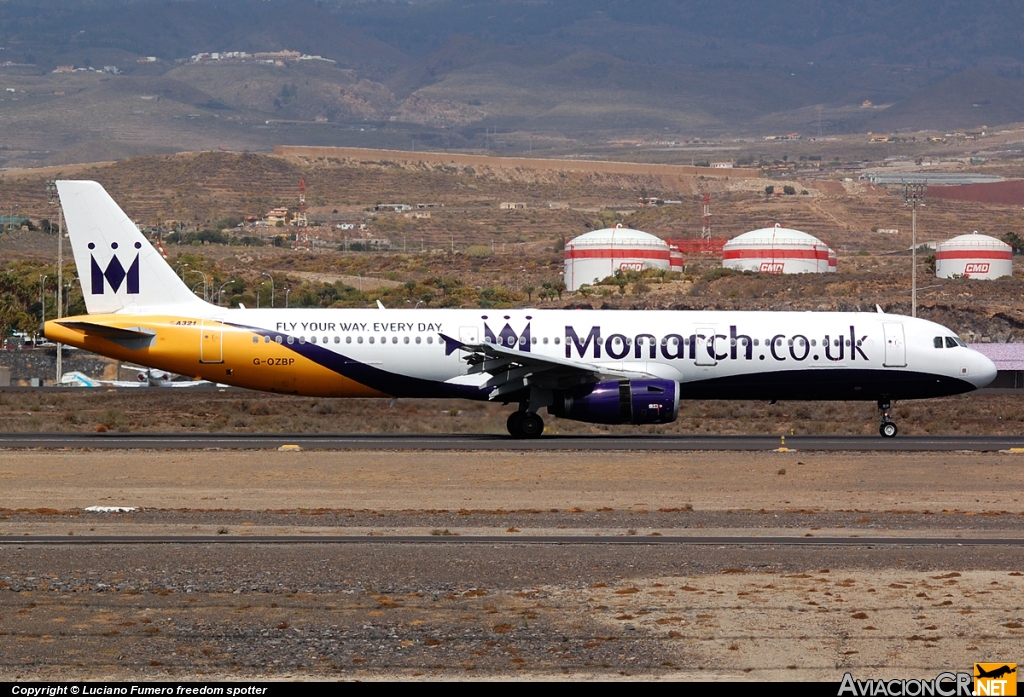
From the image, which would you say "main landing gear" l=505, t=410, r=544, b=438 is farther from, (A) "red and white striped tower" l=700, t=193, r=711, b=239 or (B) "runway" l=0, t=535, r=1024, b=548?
(A) "red and white striped tower" l=700, t=193, r=711, b=239

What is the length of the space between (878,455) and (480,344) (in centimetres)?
1002

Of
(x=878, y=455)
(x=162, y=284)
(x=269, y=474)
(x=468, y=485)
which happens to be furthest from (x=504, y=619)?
(x=162, y=284)

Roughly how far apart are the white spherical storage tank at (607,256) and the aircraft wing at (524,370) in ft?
252

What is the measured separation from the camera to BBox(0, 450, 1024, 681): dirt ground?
13.2m

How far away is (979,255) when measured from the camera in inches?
4528

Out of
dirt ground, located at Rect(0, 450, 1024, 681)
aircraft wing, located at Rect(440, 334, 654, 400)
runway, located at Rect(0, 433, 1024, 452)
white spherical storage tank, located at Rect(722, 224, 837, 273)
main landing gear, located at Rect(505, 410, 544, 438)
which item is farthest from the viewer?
white spherical storage tank, located at Rect(722, 224, 837, 273)

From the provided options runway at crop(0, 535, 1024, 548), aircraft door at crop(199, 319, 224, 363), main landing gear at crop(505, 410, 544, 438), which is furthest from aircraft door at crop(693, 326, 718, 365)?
runway at crop(0, 535, 1024, 548)

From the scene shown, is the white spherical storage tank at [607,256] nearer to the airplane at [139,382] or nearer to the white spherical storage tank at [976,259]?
the white spherical storage tank at [976,259]

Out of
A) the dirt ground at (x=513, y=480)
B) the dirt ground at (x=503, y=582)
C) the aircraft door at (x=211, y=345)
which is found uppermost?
the aircraft door at (x=211, y=345)

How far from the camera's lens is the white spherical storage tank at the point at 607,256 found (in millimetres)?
113875

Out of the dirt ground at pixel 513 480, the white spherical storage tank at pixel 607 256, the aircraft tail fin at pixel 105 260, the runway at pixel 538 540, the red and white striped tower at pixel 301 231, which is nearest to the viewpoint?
the runway at pixel 538 540

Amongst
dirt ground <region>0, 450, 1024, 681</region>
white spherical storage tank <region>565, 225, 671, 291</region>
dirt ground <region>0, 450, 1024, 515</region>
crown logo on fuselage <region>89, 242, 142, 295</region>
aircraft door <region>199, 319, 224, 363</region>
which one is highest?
white spherical storage tank <region>565, 225, 671, 291</region>

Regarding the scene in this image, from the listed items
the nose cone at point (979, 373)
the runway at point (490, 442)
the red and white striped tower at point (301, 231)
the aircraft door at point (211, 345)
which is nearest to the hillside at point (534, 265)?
the red and white striped tower at point (301, 231)

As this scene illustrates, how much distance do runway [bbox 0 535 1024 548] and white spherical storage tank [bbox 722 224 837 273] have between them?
318 feet
